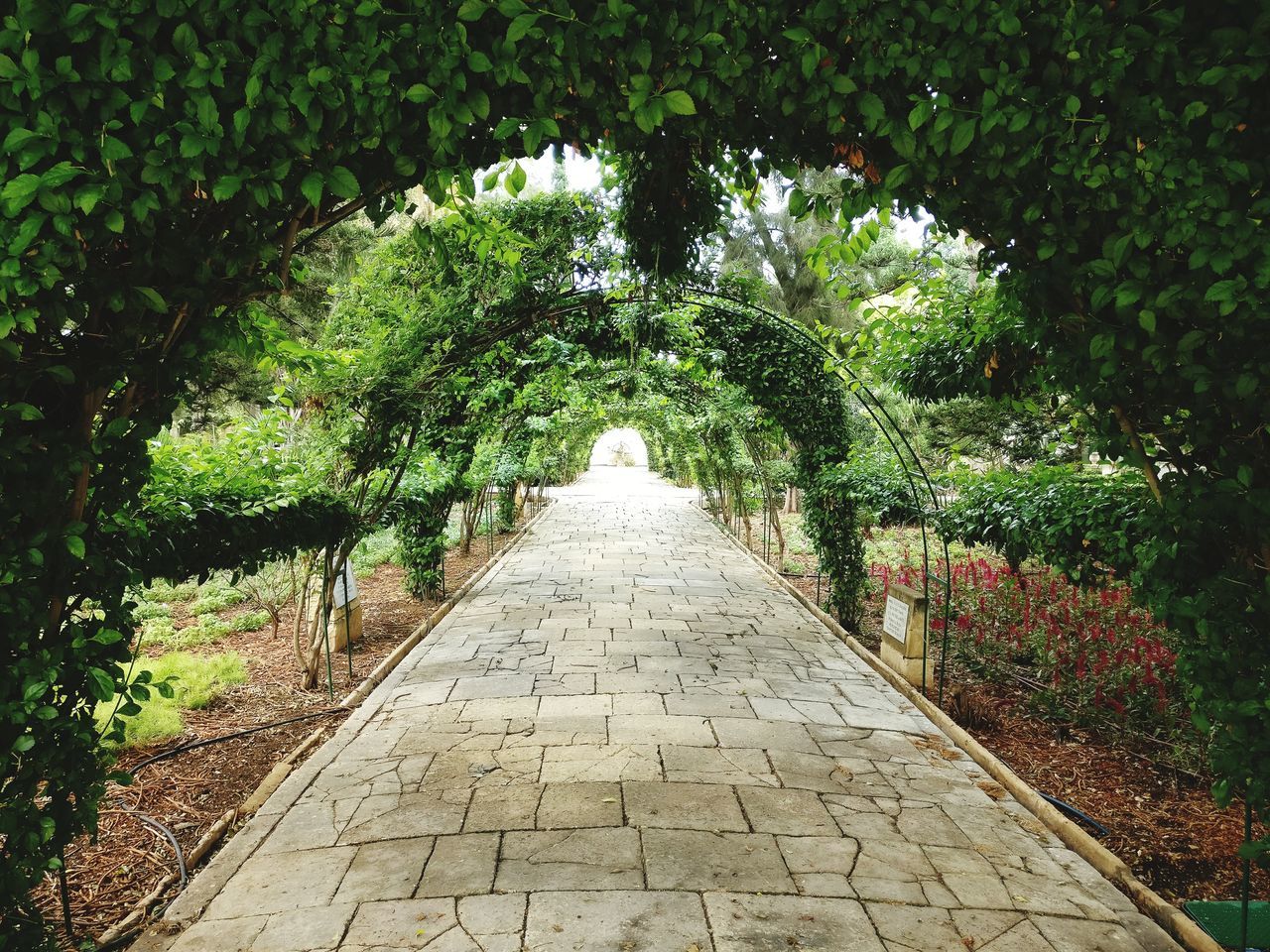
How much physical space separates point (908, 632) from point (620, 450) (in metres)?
49.8

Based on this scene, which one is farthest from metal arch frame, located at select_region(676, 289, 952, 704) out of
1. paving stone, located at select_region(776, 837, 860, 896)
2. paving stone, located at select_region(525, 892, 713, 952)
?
paving stone, located at select_region(525, 892, 713, 952)

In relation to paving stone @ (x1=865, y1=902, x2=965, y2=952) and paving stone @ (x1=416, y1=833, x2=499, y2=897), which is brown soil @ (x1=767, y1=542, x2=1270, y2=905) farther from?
paving stone @ (x1=416, y1=833, x2=499, y2=897)

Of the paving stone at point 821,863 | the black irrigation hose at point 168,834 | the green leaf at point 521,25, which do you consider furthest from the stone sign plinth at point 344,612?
the green leaf at point 521,25

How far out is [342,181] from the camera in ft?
5.66

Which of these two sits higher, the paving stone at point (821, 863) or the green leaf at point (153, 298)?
the green leaf at point (153, 298)

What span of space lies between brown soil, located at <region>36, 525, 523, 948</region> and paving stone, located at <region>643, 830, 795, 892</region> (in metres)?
1.88

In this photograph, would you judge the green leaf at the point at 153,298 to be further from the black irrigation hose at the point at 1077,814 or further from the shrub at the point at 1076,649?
the shrub at the point at 1076,649

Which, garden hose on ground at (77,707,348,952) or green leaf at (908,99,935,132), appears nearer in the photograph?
green leaf at (908,99,935,132)

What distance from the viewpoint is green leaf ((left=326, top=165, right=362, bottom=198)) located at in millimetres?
1718

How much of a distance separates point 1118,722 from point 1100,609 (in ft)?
4.62

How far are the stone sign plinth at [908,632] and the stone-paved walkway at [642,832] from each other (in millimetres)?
268

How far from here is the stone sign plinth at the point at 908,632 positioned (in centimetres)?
518

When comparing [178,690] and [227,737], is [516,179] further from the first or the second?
[178,690]

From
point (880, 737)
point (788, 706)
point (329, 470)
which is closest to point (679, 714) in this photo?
point (788, 706)
